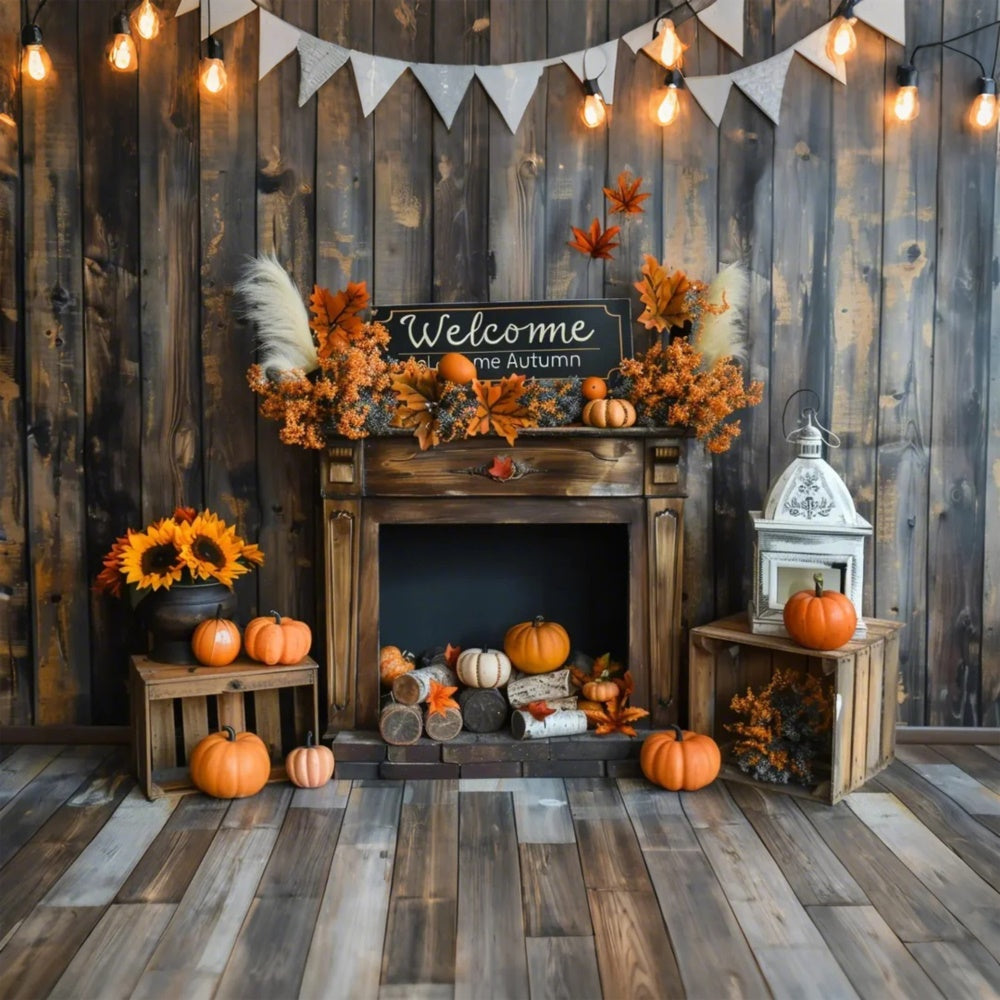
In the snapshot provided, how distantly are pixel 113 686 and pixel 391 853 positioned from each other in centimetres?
131

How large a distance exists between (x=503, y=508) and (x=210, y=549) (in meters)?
0.83

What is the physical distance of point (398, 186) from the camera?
125 inches

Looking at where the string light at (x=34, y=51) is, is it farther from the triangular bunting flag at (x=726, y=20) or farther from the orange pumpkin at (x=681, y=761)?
Result: the orange pumpkin at (x=681, y=761)

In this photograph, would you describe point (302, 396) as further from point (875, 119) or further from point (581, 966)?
point (875, 119)

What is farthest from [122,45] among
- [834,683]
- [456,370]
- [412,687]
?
[834,683]

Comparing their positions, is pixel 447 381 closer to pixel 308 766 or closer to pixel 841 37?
pixel 308 766

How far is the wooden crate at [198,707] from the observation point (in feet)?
9.13

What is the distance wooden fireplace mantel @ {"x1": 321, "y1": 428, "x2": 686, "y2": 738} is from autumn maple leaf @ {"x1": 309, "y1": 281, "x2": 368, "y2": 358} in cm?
28

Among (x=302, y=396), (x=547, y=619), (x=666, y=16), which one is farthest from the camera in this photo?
(x=547, y=619)

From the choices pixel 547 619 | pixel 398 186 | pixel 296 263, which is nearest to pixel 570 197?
pixel 398 186

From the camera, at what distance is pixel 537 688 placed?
3066 mm

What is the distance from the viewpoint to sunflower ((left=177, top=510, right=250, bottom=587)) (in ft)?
9.50

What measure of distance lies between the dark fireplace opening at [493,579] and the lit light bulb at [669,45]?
138cm

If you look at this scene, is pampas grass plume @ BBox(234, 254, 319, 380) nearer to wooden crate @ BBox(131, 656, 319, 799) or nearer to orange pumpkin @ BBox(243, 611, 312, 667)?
orange pumpkin @ BBox(243, 611, 312, 667)
